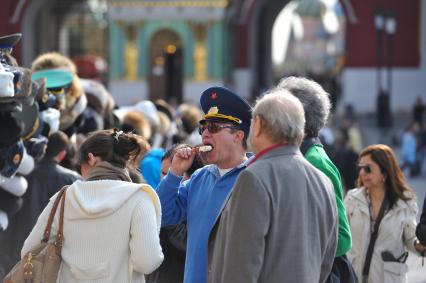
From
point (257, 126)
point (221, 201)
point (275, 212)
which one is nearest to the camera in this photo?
point (275, 212)

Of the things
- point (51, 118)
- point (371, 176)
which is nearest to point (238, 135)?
point (371, 176)

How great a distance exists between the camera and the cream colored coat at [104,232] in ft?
16.1

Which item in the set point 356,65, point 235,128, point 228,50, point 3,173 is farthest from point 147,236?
point 228,50

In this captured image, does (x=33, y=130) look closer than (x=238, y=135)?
No

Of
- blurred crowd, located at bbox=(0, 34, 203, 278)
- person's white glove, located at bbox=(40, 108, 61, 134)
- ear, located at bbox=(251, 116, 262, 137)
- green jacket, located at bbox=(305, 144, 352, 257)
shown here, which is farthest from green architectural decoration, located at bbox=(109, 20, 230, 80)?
ear, located at bbox=(251, 116, 262, 137)

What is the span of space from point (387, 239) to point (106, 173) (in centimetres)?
240

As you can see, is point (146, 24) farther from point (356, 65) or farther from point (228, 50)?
point (356, 65)

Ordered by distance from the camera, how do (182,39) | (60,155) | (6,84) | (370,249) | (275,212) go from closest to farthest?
1. (275,212)
2. (6,84)
3. (370,249)
4. (60,155)
5. (182,39)

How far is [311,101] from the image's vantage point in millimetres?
5426

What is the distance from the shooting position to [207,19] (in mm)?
36781

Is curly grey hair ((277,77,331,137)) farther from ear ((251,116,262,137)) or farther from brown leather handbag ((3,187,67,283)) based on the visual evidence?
brown leather handbag ((3,187,67,283))

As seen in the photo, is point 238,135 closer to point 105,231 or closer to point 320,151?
point 320,151

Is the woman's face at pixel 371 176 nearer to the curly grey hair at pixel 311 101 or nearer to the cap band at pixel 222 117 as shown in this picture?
the curly grey hair at pixel 311 101

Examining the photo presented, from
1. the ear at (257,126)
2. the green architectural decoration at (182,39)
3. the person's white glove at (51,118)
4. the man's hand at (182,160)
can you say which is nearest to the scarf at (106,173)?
the man's hand at (182,160)
